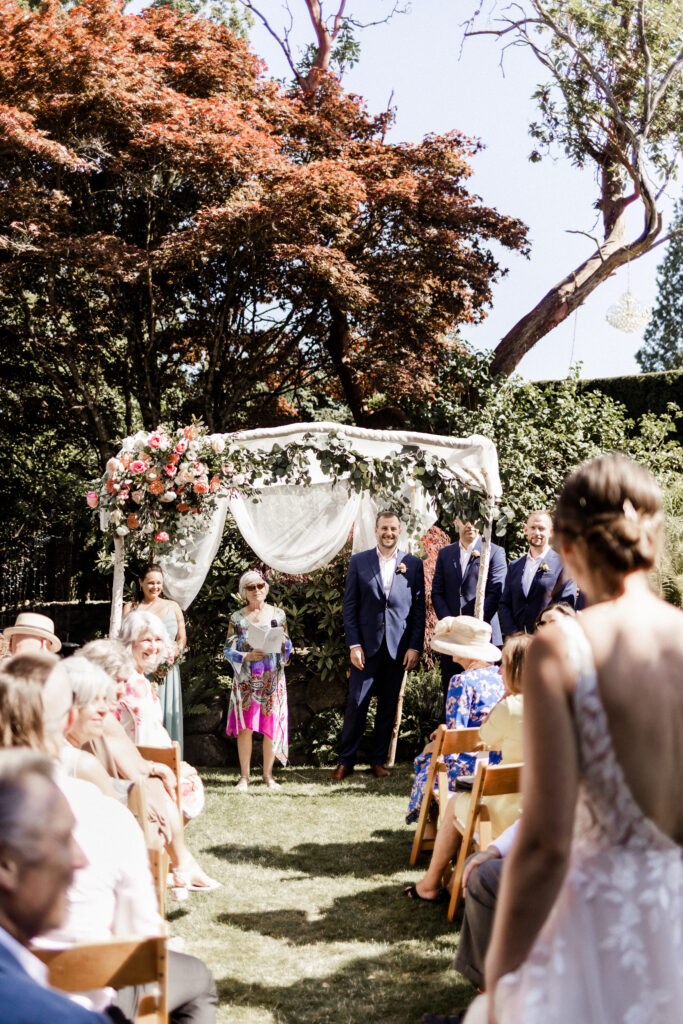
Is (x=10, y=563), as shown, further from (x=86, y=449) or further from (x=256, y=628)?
(x=256, y=628)

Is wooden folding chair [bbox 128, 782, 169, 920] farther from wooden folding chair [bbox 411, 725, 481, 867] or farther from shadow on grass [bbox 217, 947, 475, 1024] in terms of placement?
wooden folding chair [bbox 411, 725, 481, 867]

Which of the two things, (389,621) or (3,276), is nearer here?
(389,621)

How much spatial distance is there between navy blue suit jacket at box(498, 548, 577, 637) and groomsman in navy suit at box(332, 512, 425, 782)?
80cm

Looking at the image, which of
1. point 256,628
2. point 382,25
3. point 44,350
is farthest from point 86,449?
point 382,25

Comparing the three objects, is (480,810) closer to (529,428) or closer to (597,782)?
(597,782)

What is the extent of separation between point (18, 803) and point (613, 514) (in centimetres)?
110

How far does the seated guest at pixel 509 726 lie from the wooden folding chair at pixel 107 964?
2.18m

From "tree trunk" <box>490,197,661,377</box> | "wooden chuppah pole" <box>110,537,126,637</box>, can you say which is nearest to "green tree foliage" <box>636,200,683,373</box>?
"tree trunk" <box>490,197,661,377</box>

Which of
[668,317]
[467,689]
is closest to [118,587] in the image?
[467,689]

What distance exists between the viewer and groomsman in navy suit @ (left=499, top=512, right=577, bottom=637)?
683cm

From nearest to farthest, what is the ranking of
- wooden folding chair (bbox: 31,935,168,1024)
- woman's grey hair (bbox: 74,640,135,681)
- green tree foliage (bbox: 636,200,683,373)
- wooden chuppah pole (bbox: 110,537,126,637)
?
1. wooden folding chair (bbox: 31,935,168,1024)
2. woman's grey hair (bbox: 74,640,135,681)
3. wooden chuppah pole (bbox: 110,537,126,637)
4. green tree foliage (bbox: 636,200,683,373)

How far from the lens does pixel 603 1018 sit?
4.91 feet

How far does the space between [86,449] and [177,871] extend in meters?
8.67

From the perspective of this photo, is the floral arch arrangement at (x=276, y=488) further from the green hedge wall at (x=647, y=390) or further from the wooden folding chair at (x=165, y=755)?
the green hedge wall at (x=647, y=390)
